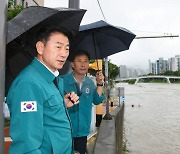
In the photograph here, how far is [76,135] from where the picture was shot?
2.87 meters

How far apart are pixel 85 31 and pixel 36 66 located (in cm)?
158

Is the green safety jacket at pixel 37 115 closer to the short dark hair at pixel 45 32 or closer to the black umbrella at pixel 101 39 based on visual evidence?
the short dark hair at pixel 45 32

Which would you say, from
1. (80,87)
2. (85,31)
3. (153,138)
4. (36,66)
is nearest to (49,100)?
(36,66)

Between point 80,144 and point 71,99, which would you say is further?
point 80,144

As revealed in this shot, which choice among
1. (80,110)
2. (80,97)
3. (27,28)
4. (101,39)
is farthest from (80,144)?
(27,28)

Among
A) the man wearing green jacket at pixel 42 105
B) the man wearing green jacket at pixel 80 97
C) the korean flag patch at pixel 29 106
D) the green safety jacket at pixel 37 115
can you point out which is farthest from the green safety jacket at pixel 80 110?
the korean flag patch at pixel 29 106

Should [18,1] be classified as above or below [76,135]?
above

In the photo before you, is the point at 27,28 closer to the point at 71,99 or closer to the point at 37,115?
the point at 37,115

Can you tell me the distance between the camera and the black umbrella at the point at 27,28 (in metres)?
1.62

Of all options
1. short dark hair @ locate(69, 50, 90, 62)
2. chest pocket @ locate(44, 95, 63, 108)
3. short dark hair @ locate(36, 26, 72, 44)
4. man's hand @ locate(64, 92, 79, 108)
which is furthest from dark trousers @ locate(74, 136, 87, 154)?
short dark hair @ locate(36, 26, 72, 44)

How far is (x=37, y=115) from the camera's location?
4.84ft

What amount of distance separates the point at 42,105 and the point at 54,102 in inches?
4.5

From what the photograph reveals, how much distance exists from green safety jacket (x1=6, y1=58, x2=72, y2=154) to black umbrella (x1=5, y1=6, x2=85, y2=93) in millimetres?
241

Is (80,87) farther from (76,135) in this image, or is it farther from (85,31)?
(85,31)
